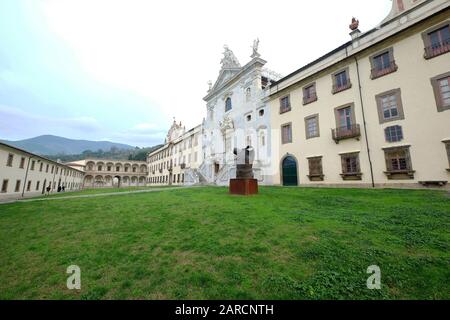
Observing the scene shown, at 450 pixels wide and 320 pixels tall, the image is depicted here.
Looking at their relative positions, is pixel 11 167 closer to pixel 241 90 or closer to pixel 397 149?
pixel 241 90

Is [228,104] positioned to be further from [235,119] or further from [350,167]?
[350,167]

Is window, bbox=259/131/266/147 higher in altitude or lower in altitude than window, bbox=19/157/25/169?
higher

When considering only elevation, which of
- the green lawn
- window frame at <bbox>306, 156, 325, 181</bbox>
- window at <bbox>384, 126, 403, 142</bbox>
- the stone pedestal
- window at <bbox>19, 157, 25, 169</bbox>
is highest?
window at <bbox>384, 126, 403, 142</bbox>

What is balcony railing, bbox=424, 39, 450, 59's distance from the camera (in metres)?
12.4

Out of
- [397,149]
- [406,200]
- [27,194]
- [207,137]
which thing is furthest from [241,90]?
[27,194]

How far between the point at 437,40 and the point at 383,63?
9.38 ft

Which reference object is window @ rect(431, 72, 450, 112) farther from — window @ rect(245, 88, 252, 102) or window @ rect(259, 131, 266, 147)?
window @ rect(245, 88, 252, 102)

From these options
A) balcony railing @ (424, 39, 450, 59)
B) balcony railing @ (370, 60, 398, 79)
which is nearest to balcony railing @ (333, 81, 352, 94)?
balcony railing @ (370, 60, 398, 79)

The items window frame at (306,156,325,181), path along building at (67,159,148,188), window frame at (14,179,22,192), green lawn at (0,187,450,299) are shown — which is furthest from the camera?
path along building at (67,159,148,188)

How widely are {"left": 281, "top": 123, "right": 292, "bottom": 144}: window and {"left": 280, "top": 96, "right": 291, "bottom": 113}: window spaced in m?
1.72

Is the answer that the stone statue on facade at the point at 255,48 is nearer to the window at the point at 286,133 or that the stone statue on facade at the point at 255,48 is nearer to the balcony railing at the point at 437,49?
the window at the point at 286,133

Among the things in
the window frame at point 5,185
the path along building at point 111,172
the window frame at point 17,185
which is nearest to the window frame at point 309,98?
the window frame at point 5,185

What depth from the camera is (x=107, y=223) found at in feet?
23.7

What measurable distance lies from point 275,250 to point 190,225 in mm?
3035
